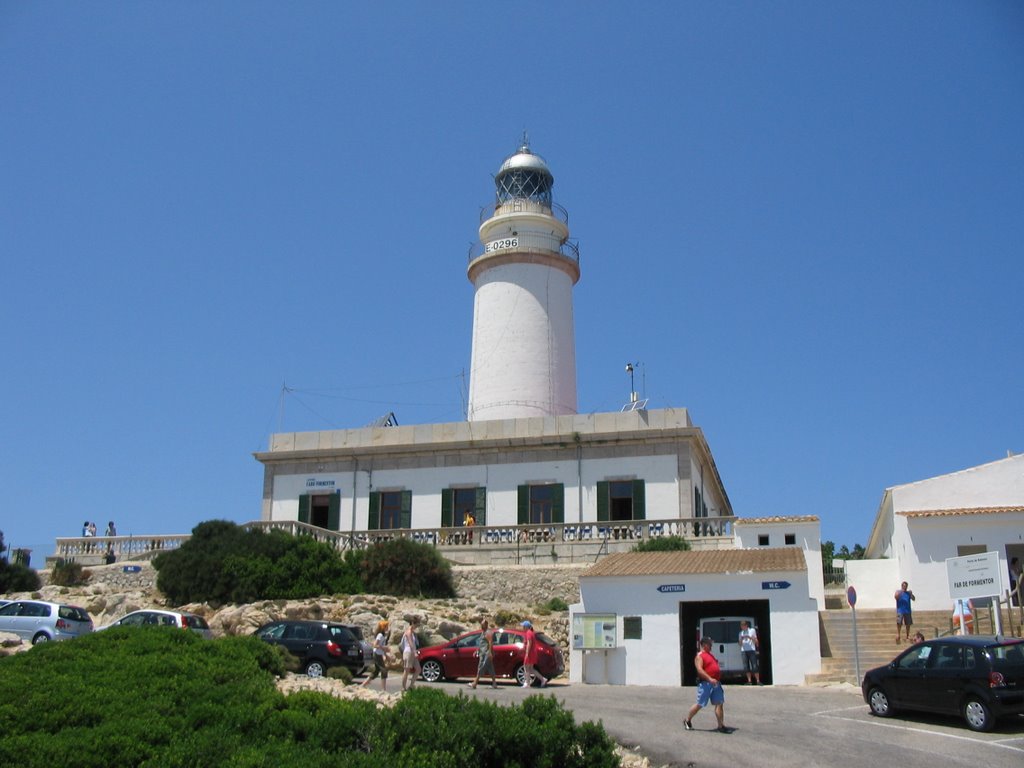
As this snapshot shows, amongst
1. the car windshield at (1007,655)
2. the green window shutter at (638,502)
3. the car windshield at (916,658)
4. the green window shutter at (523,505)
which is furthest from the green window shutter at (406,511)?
the car windshield at (1007,655)

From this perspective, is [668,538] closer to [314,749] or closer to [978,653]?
[978,653]

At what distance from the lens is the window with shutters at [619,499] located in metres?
32.1

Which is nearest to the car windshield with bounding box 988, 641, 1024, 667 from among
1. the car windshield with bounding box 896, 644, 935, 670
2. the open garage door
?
the car windshield with bounding box 896, 644, 935, 670

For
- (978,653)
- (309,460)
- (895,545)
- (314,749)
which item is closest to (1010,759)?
(978,653)

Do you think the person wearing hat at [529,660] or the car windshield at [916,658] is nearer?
the car windshield at [916,658]

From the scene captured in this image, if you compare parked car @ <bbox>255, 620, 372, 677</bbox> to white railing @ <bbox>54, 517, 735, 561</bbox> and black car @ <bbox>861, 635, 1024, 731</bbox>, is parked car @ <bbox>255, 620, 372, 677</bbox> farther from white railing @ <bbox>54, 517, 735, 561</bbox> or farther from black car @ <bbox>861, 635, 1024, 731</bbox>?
white railing @ <bbox>54, 517, 735, 561</bbox>

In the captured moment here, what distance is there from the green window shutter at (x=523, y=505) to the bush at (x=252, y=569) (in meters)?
5.85

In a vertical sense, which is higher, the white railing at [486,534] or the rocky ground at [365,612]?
the white railing at [486,534]

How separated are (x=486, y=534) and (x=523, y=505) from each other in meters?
2.34

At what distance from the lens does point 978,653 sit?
46.6 ft

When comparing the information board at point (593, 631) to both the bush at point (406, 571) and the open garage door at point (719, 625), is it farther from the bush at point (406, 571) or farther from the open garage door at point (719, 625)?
the bush at point (406, 571)

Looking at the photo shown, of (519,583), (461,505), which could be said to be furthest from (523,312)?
(519,583)

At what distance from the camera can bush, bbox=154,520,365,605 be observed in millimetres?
27641

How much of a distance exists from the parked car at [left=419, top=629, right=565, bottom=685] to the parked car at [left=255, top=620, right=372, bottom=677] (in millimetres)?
1327
